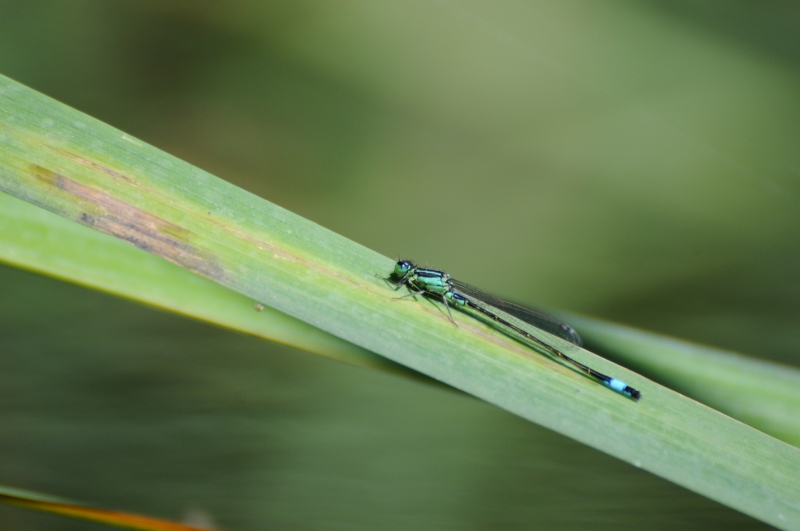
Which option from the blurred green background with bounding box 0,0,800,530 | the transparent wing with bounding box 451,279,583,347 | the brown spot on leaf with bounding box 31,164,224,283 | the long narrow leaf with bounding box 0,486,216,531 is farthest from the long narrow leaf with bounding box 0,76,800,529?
the long narrow leaf with bounding box 0,486,216,531

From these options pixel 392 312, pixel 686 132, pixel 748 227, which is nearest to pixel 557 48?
pixel 686 132

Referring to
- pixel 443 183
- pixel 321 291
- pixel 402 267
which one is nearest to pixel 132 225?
pixel 321 291

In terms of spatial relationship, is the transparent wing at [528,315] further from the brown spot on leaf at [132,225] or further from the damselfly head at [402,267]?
the brown spot on leaf at [132,225]

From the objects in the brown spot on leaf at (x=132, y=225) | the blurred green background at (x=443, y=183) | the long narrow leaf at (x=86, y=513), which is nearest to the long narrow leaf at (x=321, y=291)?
the brown spot on leaf at (x=132, y=225)

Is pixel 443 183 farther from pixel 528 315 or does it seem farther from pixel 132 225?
pixel 132 225

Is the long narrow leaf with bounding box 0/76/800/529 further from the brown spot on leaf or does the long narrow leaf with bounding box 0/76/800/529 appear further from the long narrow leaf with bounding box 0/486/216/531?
the long narrow leaf with bounding box 0/486/216/531

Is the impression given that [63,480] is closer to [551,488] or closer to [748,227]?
[551,488]
